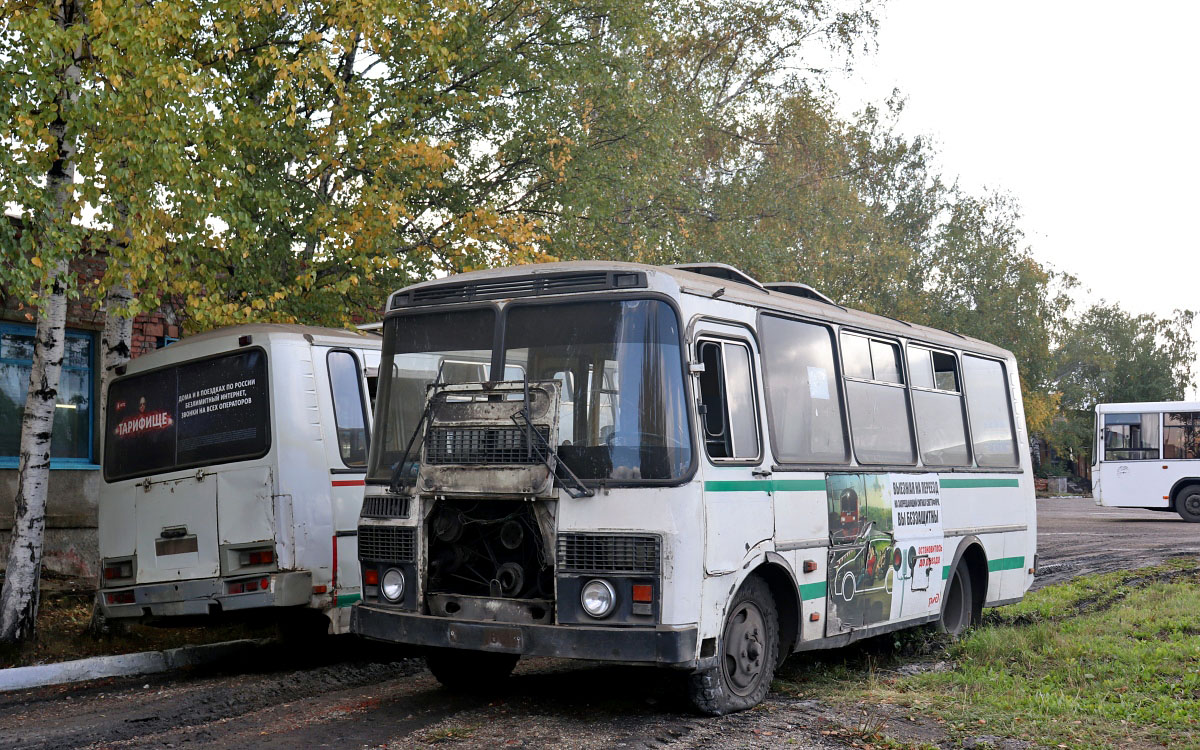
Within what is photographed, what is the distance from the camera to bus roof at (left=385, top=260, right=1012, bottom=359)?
7098 millimetres

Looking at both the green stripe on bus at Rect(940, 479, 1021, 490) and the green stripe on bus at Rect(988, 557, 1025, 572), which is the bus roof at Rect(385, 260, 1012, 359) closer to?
the green stripe on bus at Rect(940, 479, 1021, 490)

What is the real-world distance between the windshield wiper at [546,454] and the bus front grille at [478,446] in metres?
0.03

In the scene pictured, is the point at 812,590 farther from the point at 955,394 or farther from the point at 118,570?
the point at 118,570

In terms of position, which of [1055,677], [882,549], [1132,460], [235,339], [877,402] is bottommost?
[1055,677]

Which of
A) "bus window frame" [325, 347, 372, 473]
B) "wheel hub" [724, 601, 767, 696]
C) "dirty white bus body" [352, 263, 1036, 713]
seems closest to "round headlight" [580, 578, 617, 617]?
"dirty white bus body" [352, 263, 1036, 713]

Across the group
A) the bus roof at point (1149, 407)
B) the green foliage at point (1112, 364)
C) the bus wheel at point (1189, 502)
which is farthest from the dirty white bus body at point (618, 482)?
the green foliage at point (1112, 364)

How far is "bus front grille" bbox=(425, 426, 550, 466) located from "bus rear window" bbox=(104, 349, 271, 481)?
8.67 ft

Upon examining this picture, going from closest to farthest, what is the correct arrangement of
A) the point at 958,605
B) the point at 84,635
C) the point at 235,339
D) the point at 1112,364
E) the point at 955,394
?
the point at 235,339 < the point at 958,605 < the point at 955,394 < the point at 84,635 < the point at 1112,364

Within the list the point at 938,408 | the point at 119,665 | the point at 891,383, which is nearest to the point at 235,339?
the point at 119,665

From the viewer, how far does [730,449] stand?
725 centimetres

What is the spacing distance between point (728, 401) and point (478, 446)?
154 cm

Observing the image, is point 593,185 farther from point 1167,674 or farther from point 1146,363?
point 1146,363

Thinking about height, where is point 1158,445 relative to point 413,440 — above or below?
above

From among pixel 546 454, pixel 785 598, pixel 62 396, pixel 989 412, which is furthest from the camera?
pixel 62 396
